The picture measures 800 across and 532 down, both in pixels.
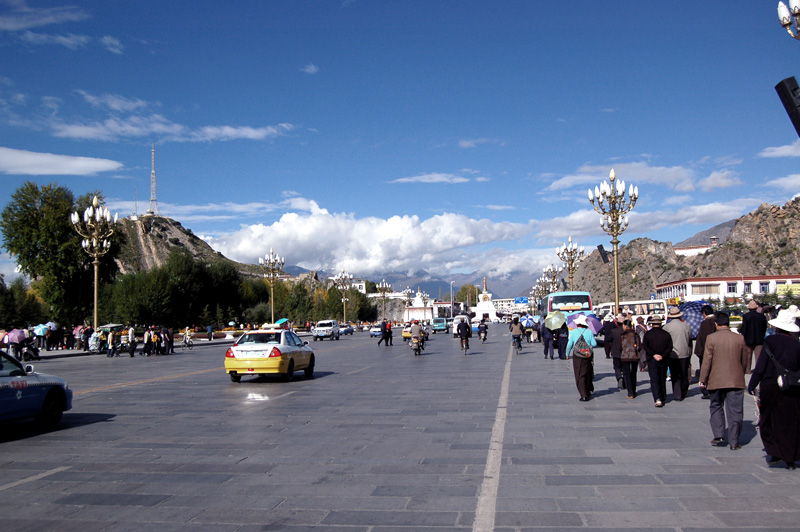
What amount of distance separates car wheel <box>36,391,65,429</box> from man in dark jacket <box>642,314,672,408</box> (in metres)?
10.2

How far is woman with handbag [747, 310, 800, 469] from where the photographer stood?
6.52 metres

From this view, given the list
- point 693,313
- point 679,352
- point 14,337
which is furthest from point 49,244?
point 679,352

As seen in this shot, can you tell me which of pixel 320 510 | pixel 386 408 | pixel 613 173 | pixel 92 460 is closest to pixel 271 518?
pixel 320 510

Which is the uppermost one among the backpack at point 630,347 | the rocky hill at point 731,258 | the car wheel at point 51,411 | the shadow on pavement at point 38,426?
the rocky hill at point 731,258

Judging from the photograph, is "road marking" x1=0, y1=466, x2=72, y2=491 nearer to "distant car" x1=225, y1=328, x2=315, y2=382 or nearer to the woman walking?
"distant car" x1=225, y1=328, x2=315, y2=382

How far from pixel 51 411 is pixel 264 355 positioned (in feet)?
23.5

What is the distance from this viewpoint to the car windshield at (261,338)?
58.3 ft

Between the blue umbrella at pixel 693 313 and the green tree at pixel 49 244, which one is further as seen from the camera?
the green tree at pixel 49 244

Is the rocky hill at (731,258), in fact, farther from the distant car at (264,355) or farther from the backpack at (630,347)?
the distant car at (264,355)

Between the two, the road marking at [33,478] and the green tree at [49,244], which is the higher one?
the green tree at [49,244]

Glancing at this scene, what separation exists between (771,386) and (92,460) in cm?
792

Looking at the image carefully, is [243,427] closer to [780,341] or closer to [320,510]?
[320,510]

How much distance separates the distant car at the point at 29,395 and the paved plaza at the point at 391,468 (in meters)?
0.35

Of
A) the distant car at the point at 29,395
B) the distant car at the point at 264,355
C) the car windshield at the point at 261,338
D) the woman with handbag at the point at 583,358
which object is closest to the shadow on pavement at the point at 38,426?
the distant car at the point at 29,395
